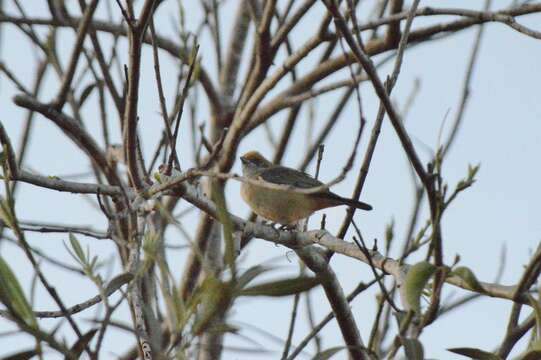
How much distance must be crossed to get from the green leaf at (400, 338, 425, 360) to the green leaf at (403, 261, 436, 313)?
7cm

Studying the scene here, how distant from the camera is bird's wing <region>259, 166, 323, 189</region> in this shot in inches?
196

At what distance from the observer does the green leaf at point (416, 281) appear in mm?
1643

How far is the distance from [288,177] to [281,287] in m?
3.67

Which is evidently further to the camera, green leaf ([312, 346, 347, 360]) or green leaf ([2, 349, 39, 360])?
green leaf ([312, 346, 347, 360])

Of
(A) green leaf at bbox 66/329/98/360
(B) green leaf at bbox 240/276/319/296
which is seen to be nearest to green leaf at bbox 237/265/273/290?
(B) green leaf at bbox 240/276/319/296

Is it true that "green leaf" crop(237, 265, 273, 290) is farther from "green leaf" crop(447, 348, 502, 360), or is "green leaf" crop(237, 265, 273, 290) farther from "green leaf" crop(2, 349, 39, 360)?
"green leaf" crop(447, 348, 502, 360)

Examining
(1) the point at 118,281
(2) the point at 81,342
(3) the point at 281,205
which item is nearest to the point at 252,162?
(3) the point at 281,205

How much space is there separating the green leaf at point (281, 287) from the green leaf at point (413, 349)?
280 mm

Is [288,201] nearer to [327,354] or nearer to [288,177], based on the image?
[288,177]

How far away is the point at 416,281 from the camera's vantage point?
5.42 feet

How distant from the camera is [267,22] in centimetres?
459

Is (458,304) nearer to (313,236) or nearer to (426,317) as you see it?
(313,236)

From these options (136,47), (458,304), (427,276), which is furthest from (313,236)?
(427,276)

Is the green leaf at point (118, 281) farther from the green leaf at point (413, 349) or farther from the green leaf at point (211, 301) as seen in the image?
the green leaf at point (413, 349)
